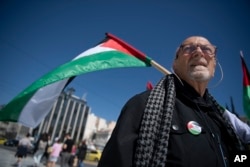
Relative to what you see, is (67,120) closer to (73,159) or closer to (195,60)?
(73,159)

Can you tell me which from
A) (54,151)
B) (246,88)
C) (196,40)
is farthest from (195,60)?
(54,151)

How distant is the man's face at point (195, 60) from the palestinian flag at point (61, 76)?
8.10 ft

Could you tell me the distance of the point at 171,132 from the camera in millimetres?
1347

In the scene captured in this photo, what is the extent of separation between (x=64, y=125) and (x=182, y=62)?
102m

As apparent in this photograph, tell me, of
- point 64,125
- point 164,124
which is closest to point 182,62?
point 164,124

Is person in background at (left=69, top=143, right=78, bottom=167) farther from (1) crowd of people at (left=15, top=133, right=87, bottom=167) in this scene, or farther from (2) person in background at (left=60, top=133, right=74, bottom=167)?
(2) person in background at (left=60, top=133, right=74, bottom=167)

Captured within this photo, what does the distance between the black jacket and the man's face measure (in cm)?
26

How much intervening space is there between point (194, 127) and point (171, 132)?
17 cm

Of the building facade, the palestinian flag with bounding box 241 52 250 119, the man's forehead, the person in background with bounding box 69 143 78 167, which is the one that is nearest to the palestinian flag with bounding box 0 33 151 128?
the palestinian flag with bounding box 241 52 250 119

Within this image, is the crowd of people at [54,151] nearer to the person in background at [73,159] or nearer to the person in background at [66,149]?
the person in background at [66,149]

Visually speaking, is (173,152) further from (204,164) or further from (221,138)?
(221,138)

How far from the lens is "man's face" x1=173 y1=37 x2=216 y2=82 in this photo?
1846 millimetres

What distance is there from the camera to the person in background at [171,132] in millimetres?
1201

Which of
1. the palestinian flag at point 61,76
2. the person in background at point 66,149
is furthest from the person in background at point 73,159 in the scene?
the palestinian flag at point 61,76
